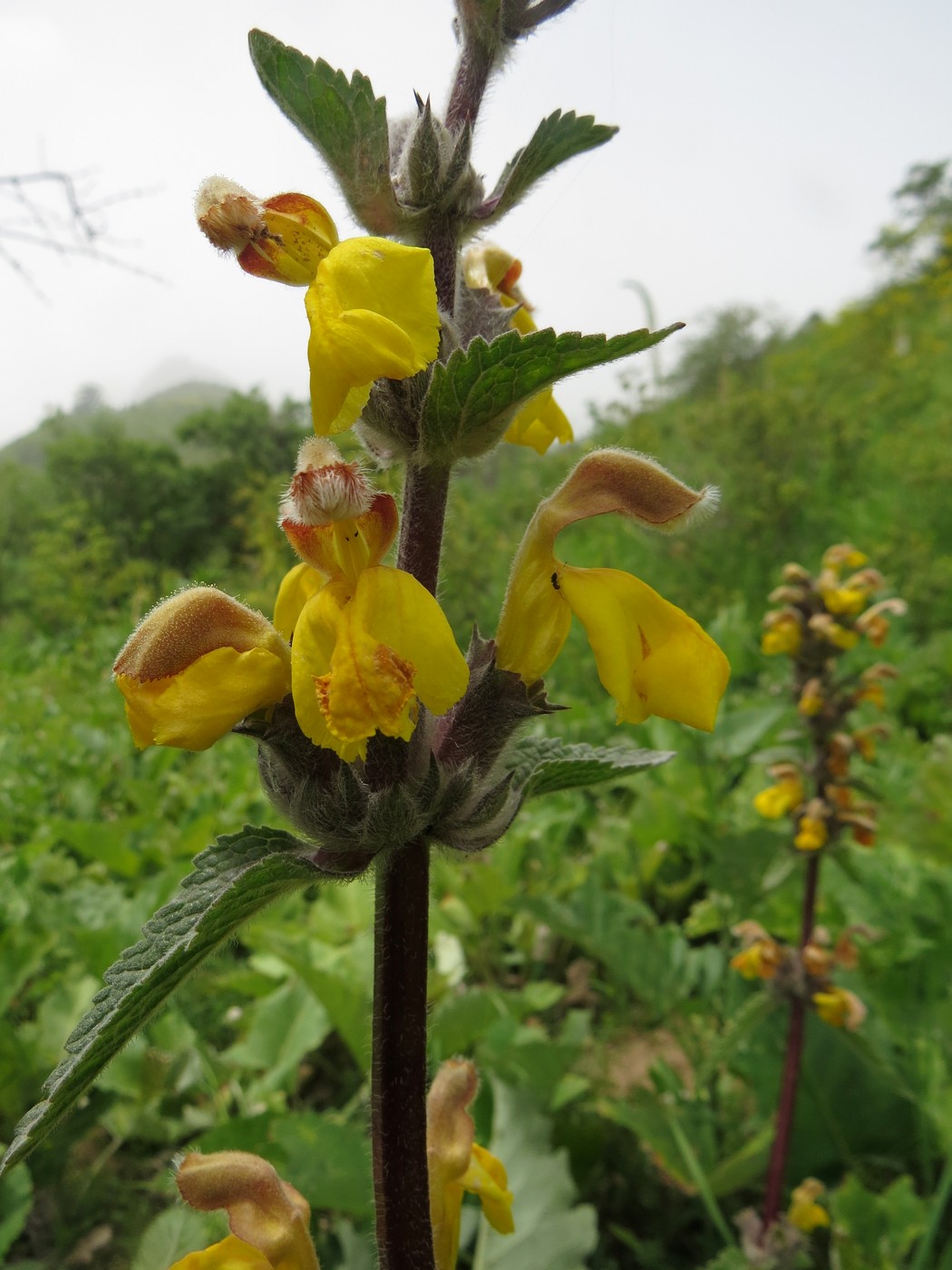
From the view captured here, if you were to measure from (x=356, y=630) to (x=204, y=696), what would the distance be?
0.45ft

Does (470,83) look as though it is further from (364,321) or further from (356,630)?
(356,630)

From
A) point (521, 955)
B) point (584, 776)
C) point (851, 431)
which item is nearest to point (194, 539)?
point (851, 431)

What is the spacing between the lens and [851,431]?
6.20m

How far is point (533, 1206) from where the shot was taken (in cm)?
132

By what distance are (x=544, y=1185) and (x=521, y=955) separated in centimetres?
90

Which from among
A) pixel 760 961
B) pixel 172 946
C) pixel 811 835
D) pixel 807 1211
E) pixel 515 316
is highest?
pixel 515 316

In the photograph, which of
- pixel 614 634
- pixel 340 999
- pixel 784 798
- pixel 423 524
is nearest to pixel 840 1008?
pixel 784 798

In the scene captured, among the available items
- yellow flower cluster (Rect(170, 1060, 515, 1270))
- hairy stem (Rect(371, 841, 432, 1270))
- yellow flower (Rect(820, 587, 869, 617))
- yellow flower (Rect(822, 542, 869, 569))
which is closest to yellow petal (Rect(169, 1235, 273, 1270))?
yellow flower cluster (Rect(170, 1060, 515, 1270))

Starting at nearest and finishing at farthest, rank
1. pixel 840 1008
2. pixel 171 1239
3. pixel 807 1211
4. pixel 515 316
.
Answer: pixel 515 316
pixel 171 1239
pixel 807 1211
pixel 840 1008

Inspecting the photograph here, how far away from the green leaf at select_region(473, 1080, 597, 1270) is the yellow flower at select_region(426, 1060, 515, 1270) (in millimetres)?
461

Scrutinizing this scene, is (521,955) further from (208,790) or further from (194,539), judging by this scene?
(194,539)

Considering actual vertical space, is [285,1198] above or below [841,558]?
below

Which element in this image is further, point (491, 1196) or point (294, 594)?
point (491, 1196)

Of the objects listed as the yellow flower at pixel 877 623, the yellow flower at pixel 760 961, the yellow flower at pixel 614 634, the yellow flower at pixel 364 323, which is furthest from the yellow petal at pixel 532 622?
the yellow flower at pixel 877 623
